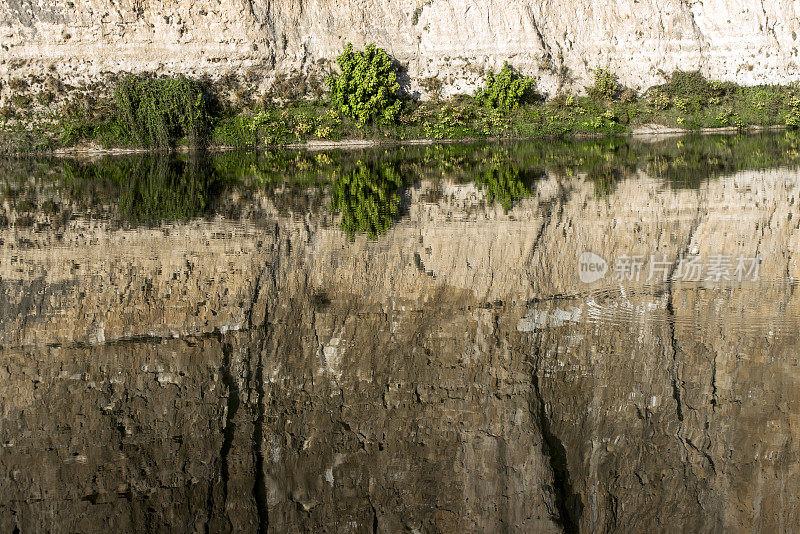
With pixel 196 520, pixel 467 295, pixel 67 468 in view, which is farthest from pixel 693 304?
pixel 67 468

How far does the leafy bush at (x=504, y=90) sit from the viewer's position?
3978 centimetres

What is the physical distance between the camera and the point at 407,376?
562 centimetres

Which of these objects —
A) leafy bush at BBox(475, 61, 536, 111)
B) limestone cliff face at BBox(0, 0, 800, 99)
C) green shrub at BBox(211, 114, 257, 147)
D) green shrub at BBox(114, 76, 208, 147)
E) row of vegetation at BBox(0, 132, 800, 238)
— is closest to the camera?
row of vegetation at BBox(0, 132, 800, 238)

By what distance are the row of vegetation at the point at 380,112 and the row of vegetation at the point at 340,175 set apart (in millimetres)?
3992

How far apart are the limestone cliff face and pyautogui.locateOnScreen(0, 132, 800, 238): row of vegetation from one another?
30.5 ft

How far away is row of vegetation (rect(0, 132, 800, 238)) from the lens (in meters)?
14.5

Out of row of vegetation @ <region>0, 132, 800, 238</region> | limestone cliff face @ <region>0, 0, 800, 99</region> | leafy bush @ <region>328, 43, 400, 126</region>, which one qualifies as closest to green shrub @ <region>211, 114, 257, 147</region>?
row of vegetation @ <region>0, 132, 800, 238</region>

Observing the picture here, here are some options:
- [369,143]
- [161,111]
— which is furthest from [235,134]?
[369,143]

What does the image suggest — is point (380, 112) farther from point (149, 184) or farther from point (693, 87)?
point (149, 184)

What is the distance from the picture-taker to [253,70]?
131 ft

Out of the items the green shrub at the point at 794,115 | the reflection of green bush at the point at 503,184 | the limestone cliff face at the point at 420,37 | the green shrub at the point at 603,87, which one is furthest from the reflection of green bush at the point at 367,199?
the green shrub at the point at 794,115

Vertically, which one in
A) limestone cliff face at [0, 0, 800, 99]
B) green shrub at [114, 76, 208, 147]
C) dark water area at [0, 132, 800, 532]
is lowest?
dark water area at [0, 132, 800, 532]

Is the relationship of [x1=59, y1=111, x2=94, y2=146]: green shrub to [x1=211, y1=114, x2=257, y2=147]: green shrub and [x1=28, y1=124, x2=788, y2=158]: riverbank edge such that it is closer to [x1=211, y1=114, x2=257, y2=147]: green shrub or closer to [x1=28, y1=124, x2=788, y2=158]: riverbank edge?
[x1=28, y1=124, x2=788, y2=158]: riverbank edge

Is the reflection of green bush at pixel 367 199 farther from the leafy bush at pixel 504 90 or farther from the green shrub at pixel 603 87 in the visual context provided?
the green shrub at pixel 603 87
